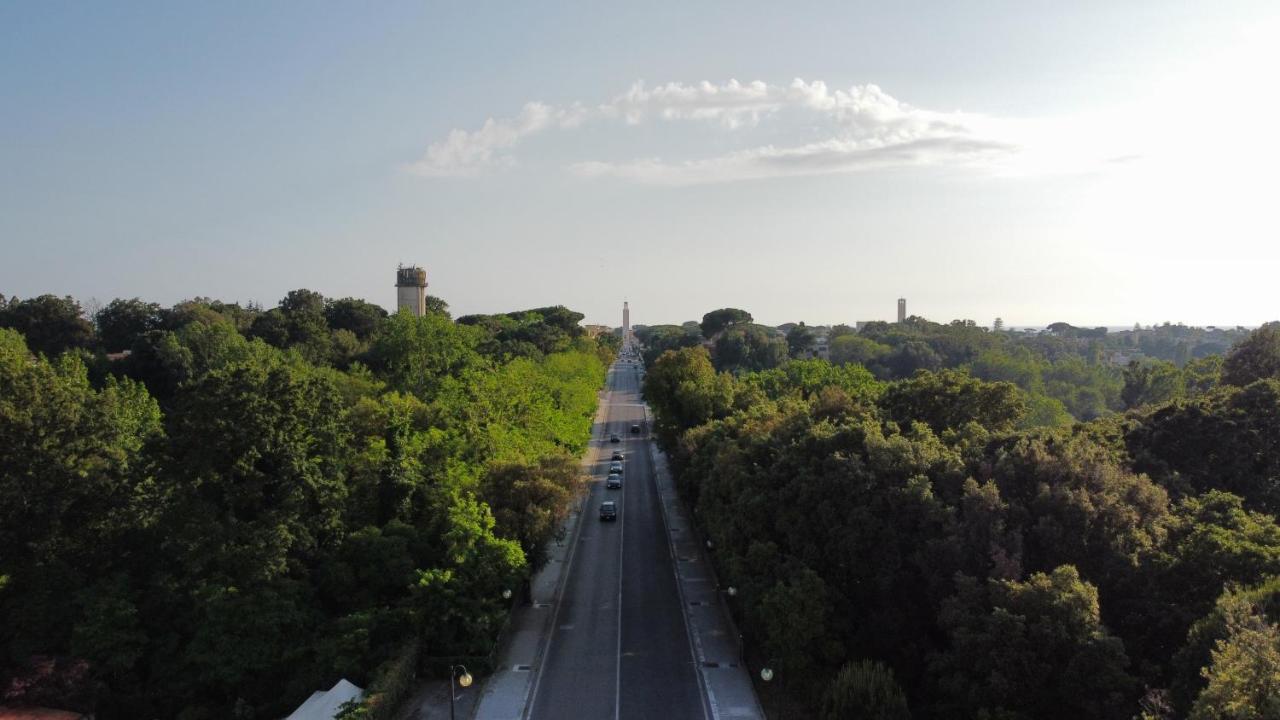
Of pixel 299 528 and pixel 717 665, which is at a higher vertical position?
pixel 299 528

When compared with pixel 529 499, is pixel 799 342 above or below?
above

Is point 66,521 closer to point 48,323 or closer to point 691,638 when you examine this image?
point 691,638

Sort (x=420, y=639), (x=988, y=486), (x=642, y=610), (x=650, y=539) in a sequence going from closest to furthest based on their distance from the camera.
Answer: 1. (x=988, y=486)
2. (x=420, y=639)
3. (x=642, y=610)
4. (x=650, y=539)

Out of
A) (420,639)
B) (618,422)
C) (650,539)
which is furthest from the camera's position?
(618,422)

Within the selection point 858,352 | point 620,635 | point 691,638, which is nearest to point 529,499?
point 620,635

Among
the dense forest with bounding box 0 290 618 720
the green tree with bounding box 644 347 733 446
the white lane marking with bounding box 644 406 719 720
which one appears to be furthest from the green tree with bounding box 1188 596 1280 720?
the green tree with bounding box 644 347 733 446

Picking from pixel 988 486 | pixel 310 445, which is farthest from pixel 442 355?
pixel 988 486

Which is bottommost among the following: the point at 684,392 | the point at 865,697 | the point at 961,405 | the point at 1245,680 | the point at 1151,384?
the point at 865,697

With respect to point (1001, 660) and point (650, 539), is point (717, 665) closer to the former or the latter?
point (1001, 660)

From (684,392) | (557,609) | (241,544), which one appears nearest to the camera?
(241,544)
